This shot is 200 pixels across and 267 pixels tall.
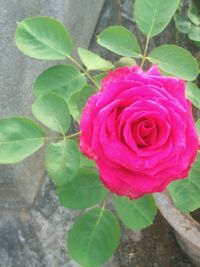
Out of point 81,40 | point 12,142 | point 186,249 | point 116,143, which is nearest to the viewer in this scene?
point 116,143

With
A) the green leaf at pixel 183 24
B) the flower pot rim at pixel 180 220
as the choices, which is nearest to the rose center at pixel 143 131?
the flower pot rim at pixel 180 220

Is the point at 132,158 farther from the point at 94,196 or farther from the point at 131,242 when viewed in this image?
the point at 131,242

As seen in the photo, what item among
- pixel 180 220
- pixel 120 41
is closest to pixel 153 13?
pixel 120 41

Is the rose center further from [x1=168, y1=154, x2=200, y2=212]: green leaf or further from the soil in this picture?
the soil

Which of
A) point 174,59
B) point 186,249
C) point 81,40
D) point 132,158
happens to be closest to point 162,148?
point 132,158

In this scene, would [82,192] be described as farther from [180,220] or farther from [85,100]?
[180,220]

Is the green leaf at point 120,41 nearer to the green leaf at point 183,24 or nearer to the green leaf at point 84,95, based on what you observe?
the green leaf at point 84,95
